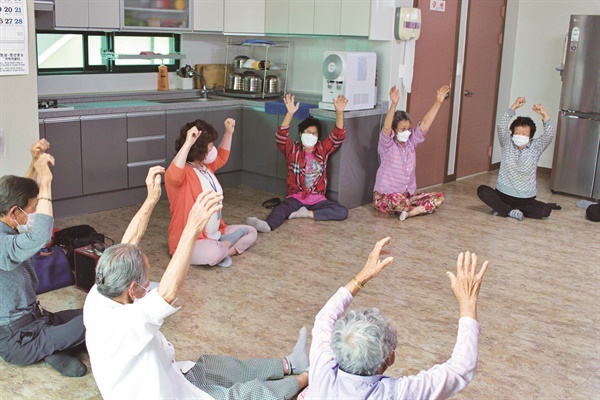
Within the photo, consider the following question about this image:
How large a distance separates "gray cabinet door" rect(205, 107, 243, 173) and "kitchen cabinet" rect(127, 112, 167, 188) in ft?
1.79

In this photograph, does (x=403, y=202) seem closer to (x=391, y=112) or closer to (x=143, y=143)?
(x=391, y=112)

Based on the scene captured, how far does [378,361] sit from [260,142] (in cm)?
485

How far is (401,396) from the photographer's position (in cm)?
207

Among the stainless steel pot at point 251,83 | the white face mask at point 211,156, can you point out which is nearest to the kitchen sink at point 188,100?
the stainless steel pot at point 251,83

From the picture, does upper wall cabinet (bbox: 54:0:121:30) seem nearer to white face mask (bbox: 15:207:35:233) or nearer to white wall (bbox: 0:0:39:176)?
white wall (bbox: 0:0:39:176)

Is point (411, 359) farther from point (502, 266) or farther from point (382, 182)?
point (382, 182)

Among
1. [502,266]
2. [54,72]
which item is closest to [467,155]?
[502,266]

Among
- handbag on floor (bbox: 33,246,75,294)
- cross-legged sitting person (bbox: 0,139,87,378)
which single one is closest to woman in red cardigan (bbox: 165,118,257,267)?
handbag on floor (bbox: 33,246,75,294)

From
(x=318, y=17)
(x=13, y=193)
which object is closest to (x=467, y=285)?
(x=13, y=193)

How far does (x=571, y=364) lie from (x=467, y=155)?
4.38 meters

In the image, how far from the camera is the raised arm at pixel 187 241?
2.25 meters

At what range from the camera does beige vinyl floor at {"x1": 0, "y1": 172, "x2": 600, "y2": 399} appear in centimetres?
341

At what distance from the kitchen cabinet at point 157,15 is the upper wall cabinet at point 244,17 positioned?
43 cm

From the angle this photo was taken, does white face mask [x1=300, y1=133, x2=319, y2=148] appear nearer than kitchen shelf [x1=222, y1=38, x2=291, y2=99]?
Yes
